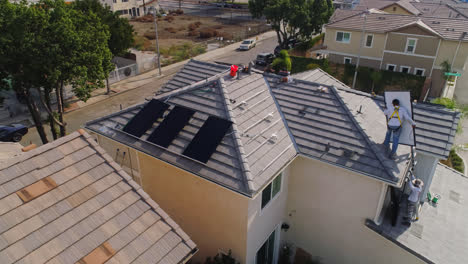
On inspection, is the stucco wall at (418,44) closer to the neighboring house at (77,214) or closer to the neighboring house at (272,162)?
the neighboring house at (272,162)

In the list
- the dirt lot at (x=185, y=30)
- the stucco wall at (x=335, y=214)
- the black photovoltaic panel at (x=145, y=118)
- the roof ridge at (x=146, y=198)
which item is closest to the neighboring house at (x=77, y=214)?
the roof ridge at (x=146, y=198)

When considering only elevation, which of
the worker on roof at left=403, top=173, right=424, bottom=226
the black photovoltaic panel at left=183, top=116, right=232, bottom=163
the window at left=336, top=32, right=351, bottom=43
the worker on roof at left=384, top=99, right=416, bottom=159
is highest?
the window at left=336, top=32, right=351, bottom=43

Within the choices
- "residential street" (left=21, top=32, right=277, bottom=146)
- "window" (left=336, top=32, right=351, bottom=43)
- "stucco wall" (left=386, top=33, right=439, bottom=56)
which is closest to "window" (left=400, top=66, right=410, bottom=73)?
"stucco wall" (left=386, top=33, right=439, bottom=56)

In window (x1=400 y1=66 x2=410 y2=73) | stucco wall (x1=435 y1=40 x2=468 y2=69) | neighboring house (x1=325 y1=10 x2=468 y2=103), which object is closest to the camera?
stucco wall (x1=435 y1=40 x2=468 y2=69)

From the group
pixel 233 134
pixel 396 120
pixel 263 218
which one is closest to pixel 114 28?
pixel 233 134

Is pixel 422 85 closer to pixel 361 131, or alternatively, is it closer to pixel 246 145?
pixel 361 131

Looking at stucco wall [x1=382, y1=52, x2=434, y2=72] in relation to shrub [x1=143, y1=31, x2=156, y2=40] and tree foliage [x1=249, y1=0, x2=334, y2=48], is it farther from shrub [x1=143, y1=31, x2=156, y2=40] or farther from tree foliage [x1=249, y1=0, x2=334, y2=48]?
shrub [x1=143, y1=31, x2=156, y2=40]

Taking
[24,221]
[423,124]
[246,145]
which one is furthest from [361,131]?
[24,221]
